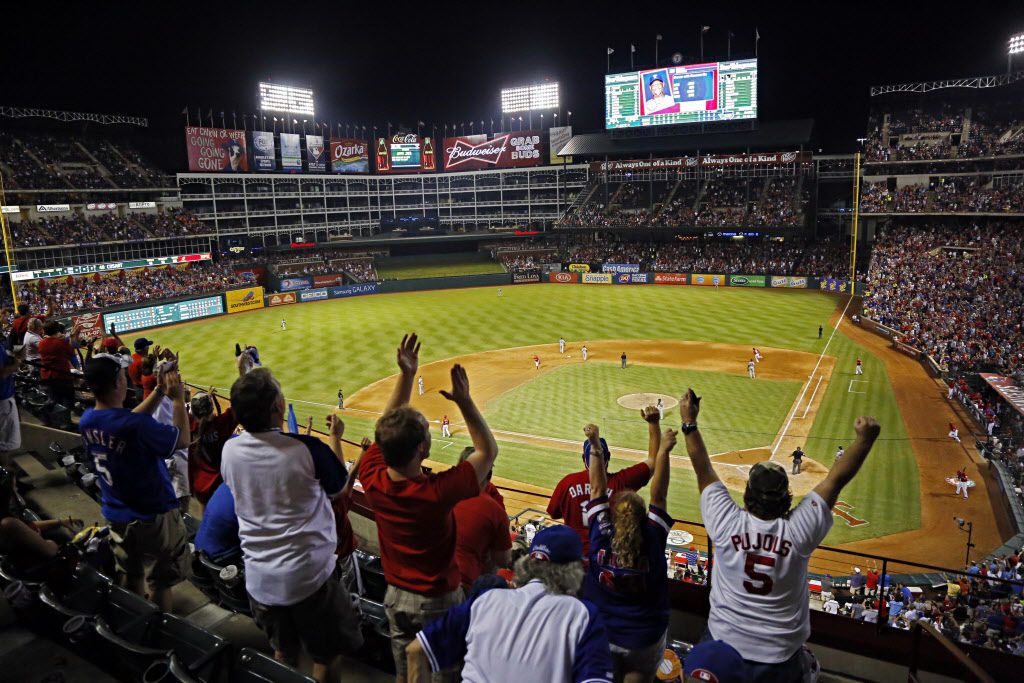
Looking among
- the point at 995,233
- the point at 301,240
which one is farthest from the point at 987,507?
the point at 301,240

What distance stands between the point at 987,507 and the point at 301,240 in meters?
68.2

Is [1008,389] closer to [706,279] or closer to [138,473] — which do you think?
[138,473]

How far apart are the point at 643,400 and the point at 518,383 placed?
6295 millimetres

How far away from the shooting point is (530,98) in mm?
82062

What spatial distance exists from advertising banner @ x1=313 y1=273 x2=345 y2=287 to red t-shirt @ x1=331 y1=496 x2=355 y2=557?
61.6 metres

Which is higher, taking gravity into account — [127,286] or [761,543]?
[761,543]

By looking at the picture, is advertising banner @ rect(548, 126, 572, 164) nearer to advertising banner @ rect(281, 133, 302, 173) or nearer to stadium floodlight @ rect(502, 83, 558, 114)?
stadium floodlight @ rect(502, 83, 558, 114)

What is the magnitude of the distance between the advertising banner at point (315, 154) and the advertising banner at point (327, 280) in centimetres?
1821

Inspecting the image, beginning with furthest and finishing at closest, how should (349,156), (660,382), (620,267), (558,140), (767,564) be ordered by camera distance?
(349,156) → (558,140) → (620,267) → (660,382) → (767,564)

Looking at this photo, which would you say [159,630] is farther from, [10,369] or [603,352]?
Answer: [603,352]

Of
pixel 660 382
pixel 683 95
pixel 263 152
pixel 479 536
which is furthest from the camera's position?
pixel 263 152

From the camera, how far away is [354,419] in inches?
1120

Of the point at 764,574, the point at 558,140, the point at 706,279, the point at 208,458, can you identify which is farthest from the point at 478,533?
the point at 558,140

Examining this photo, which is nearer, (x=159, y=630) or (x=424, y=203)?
(x=159, y=630)
